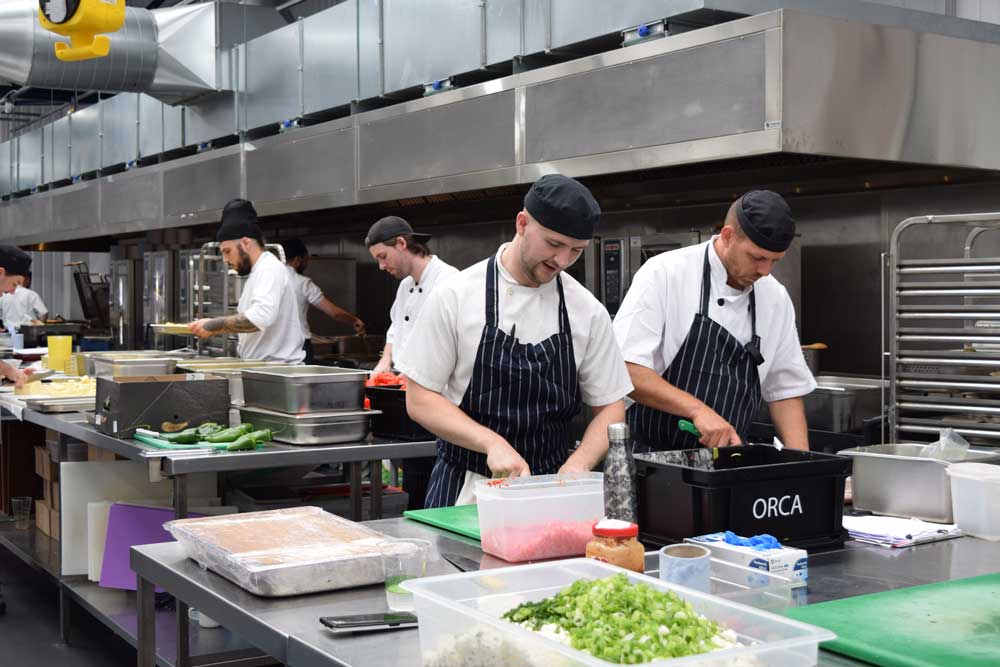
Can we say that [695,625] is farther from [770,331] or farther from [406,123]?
[406,123]

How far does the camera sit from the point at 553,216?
238 centimetres

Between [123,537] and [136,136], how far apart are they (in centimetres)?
645

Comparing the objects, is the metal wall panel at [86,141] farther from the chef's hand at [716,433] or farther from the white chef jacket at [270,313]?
the chef's hand at [716,433]

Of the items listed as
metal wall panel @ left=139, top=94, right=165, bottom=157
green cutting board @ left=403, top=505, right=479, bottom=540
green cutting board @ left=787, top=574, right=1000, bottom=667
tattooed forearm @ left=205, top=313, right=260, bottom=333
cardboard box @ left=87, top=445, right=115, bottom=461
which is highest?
metal wall panel @ left=139, top=94, right=165, bottom=157

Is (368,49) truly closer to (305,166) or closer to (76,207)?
(305,166)

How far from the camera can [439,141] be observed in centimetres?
569

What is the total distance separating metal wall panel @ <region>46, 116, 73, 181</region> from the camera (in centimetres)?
1117

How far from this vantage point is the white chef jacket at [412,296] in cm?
525

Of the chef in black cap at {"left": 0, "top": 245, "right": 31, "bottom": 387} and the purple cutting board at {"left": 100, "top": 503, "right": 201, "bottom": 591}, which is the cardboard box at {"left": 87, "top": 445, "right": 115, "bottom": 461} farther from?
the chef in black cap at {"left": 0, "top": 245, "right": 31, "bottom": 387}

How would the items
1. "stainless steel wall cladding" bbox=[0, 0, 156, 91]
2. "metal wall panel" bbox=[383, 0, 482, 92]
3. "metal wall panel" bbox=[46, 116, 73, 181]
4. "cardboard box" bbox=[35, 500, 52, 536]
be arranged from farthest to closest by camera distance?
1. "metal wall panel" bbox=[46, 116, 73, 181]
2. "stainless steel wall cladding" bbox=[0, 0, 156, 91]
3. "metal wall panel" bbox=[383, 0, 482, 92]
4. "cardboard box" bbox=[35, 500, 52, 536]

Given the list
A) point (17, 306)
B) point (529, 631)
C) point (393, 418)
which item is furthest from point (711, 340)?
point (17, 306)

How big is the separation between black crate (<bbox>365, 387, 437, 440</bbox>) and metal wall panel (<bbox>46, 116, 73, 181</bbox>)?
8.56m

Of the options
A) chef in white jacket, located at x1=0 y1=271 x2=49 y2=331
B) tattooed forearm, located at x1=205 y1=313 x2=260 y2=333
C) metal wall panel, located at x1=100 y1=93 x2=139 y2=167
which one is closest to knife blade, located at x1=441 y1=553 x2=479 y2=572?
tattooed forearm, located at x1=205 y1=313 x2=260 y2=333

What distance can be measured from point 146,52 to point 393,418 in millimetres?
4976
